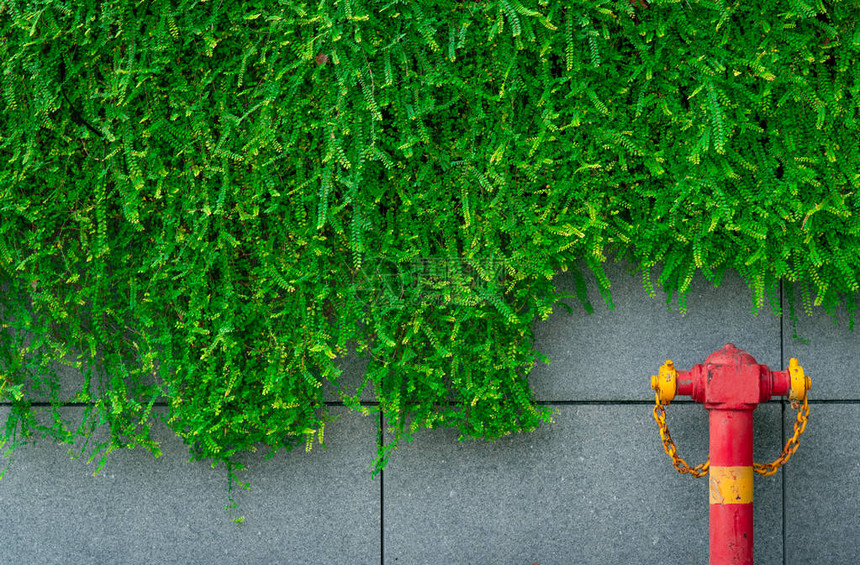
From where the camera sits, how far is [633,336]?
3.31 meters

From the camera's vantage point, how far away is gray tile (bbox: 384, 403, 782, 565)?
3287 mm

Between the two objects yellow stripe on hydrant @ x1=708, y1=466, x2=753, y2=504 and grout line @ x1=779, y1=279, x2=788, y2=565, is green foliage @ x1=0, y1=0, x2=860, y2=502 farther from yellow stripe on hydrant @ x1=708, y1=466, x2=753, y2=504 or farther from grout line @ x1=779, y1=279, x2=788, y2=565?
yellow stripe on hydrant @ x1=708, y1=466, x2=753, y2=504

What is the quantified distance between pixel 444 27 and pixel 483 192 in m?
0.70

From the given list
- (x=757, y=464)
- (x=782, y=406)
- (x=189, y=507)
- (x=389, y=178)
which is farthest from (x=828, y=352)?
(x=189, y=507)

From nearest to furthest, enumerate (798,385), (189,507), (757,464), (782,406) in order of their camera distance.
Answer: (798,385), (757,464), (782,406), (189,507)

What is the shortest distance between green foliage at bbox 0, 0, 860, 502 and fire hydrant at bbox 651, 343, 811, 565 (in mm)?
560

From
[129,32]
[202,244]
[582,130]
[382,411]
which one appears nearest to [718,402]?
[582,130]

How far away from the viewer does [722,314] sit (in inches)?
129

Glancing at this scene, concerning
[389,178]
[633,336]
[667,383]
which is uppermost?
[389,178]

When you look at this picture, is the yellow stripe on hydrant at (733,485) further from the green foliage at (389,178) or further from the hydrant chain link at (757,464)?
the green foliage at (389,178)

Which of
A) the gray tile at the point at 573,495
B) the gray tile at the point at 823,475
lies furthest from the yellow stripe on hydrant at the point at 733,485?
the gray tile at the point at 823,475

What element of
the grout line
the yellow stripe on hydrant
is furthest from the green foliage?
the yellow stripe on hydrant

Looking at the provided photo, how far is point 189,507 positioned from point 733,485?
241cm

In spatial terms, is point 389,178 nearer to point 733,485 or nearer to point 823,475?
point 733,485
